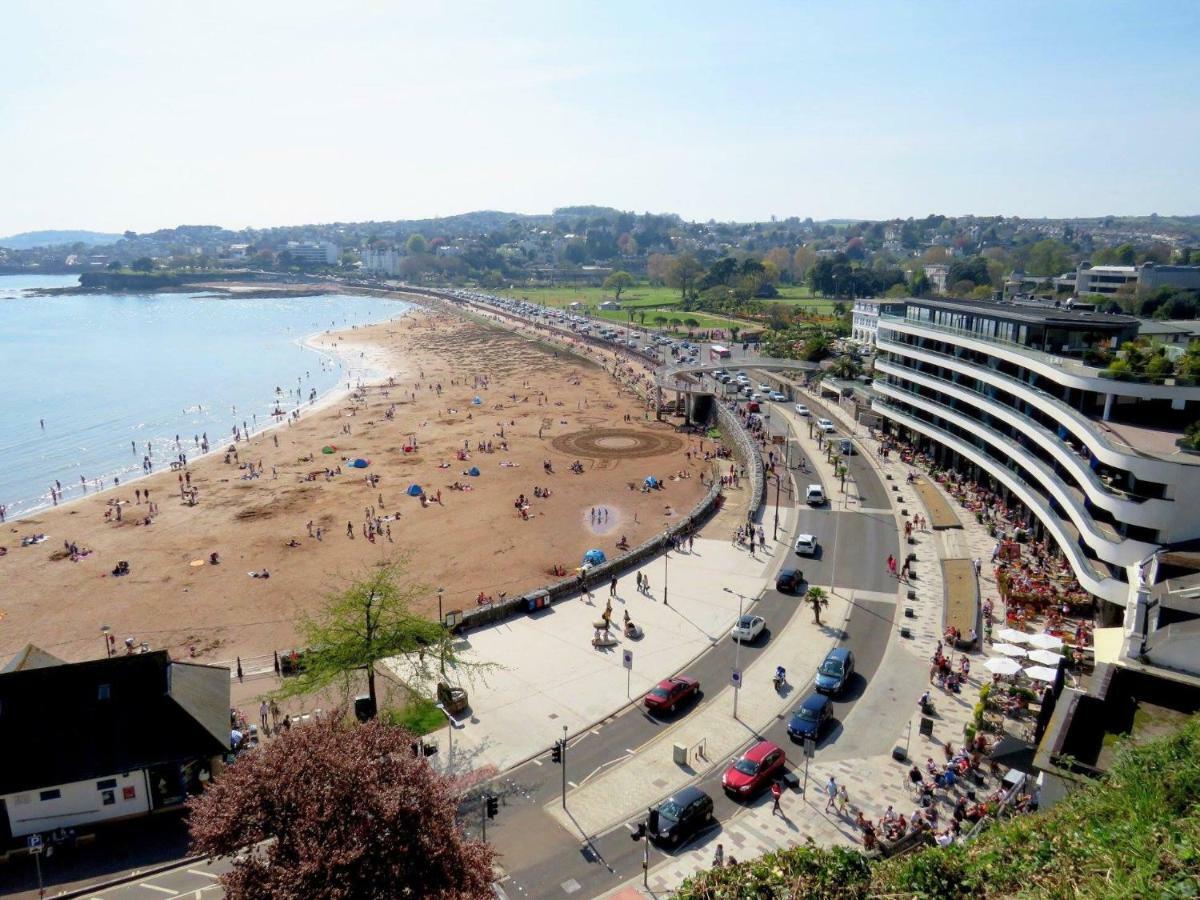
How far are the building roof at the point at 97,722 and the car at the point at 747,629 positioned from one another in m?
18.1

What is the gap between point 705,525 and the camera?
45.5m

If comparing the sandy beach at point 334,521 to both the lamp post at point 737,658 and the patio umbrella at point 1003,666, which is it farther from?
the patio umbrella at point 1003,666

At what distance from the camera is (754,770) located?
71.7ft

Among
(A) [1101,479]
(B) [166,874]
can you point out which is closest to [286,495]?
(B) [166,874]

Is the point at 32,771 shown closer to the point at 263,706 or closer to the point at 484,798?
the point at 263,706

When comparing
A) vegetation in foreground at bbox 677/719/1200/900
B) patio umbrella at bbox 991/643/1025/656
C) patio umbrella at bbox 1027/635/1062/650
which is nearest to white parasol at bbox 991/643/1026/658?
patio umbrella at bbox 991/643/1025/656

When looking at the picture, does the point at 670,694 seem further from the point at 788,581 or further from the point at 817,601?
the point at 788,581

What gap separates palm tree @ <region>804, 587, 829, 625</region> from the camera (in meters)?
32.8

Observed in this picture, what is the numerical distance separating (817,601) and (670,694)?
9.92 meters

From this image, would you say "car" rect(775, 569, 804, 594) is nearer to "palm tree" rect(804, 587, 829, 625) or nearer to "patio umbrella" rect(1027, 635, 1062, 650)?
"palm tree" rect(804, 587, 829, 625)

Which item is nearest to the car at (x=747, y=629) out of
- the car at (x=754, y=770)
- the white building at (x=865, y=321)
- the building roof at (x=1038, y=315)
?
the car at (x=754, y=770)

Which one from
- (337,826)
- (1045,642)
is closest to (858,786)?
(1045,642)

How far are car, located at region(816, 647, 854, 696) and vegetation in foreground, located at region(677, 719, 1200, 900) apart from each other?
1532 cm

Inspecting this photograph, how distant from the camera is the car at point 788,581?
117ft
